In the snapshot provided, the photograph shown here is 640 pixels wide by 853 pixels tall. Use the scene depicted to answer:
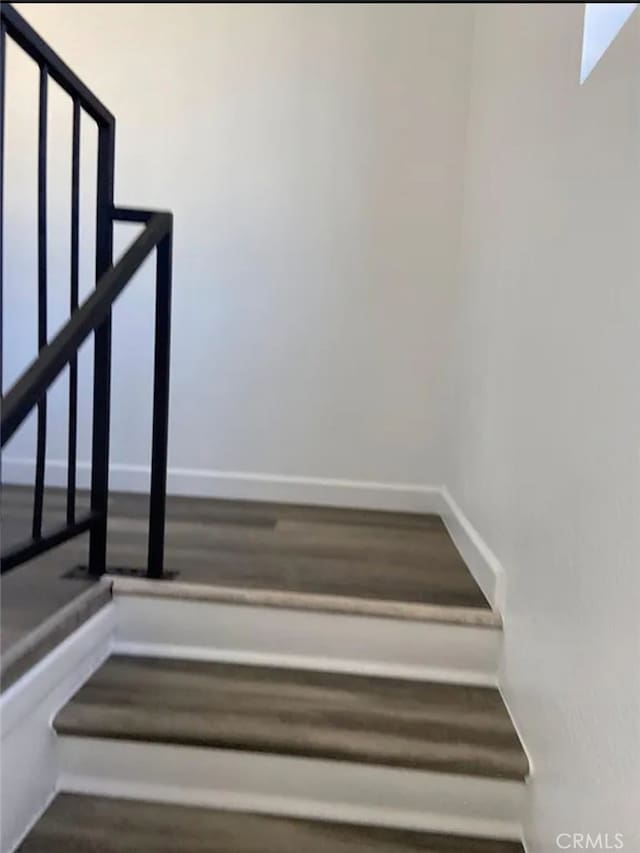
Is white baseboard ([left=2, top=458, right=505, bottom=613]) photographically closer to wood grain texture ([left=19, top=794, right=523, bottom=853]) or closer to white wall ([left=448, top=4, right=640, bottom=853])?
white wall ([left=448, top=4, right=640, bottom=853])

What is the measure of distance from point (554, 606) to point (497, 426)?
610 millimetres

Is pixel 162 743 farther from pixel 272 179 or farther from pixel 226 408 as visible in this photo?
pixel 272 179

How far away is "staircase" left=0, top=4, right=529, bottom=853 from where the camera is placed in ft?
4.34

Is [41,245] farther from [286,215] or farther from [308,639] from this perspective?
[286,215]

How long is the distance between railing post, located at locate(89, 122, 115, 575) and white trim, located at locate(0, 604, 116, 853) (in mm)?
210

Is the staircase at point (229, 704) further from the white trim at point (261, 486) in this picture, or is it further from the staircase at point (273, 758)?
the white trim at point (261, 486)

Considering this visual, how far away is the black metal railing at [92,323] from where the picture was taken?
1271 millimetres

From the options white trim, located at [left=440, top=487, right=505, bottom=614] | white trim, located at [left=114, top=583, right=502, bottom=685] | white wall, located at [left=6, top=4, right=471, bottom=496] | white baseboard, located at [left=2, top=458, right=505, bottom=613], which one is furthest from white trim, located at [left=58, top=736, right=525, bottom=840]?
white wall, located at [left=6, top=4, right=471, bottom=496]

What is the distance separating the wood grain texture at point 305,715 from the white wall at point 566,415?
94 mm

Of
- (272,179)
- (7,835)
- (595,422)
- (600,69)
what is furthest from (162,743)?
(272,179)

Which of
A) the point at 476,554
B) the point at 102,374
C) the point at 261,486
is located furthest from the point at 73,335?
the point at 261,486

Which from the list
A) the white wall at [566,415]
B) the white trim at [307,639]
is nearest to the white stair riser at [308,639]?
the white trim at [307,639]

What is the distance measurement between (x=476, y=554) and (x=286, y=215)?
4.57 feet

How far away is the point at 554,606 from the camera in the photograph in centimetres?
124
